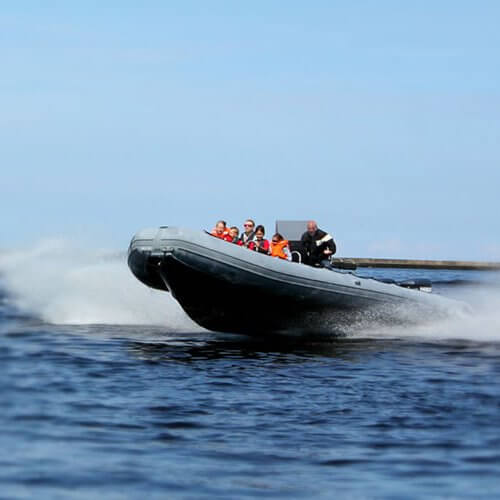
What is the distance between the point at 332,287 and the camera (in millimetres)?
16344

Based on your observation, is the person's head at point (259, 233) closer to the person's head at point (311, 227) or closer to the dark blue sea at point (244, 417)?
the person's head at point (311, 227)

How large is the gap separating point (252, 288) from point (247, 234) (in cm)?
109

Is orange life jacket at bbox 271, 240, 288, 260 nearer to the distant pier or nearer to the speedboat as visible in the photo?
the speedboat

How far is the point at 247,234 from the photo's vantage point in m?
16.4

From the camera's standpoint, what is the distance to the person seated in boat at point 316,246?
16.9m

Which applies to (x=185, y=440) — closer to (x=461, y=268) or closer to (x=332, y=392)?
(x=332, y=392)

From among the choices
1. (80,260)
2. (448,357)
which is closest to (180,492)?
(448,357)

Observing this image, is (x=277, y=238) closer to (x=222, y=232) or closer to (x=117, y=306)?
(x=222, y=232)

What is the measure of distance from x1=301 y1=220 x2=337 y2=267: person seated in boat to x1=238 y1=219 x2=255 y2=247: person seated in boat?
102 centimetres

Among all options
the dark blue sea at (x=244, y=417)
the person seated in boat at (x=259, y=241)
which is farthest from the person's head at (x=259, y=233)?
the dark blue sea at (x=244, y=417)

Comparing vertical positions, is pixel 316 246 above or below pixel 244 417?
above

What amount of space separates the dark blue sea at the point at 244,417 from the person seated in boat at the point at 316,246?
1360 millimetres

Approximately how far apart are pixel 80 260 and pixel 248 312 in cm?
1061

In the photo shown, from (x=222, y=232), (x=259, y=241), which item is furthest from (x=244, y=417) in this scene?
(x=222, y=232)
